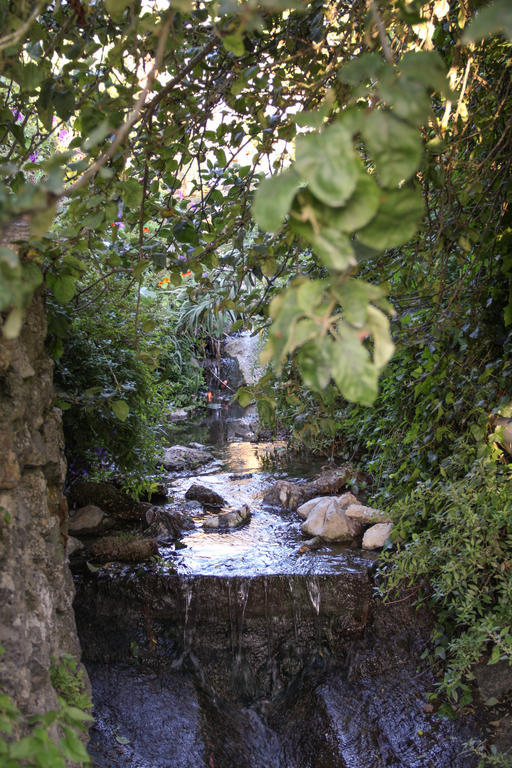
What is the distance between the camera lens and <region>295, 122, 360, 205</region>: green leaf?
2.28 feet

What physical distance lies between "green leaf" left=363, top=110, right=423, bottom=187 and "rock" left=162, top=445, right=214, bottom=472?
548 cm

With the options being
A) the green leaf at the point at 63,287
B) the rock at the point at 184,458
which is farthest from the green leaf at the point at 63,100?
the rock at the point at 184,458

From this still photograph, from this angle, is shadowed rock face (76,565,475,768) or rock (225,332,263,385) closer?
shadowed rock face (76,565,475,768)

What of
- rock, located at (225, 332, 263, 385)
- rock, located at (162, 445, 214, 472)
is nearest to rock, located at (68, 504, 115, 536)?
rock, located at (162, 445, 214, 472)

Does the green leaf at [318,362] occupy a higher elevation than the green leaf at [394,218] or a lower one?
lower

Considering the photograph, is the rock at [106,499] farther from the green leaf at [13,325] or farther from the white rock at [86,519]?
the green leaf at [13,325]

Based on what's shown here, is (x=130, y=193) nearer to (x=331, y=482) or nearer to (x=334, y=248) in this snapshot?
(x=334, y=248)

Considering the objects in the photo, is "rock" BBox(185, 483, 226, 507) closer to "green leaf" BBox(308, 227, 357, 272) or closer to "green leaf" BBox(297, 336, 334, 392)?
"green leaf" BBox(297, 336, 334, 392)

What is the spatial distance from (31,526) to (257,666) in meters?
2.04

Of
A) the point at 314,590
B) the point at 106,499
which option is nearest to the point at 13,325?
the point at 314,590

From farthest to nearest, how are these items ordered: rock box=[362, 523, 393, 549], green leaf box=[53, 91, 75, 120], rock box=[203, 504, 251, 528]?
rock box=[203, 504, 251, 528]
rock box=[362, 523, 393, 549]
green leaf box=[53, 91, 75, 120]

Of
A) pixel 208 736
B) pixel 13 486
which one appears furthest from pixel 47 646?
pixel 208 736

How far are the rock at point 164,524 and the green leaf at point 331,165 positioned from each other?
3595 mm

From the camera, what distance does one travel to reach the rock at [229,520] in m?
4.37
